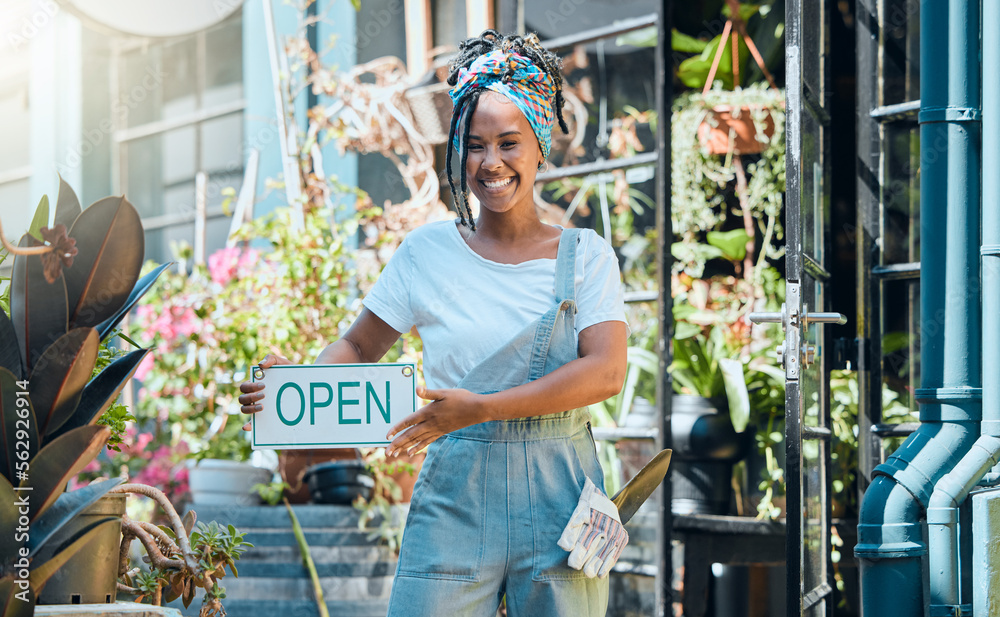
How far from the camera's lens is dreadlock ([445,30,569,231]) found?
1718 millimetres

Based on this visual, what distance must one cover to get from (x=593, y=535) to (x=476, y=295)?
1.42 feet

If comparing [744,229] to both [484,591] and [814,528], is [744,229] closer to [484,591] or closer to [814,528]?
[814,528]

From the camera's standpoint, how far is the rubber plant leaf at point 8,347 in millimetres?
1342

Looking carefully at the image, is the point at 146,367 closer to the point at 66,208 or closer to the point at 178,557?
the point at 178,557

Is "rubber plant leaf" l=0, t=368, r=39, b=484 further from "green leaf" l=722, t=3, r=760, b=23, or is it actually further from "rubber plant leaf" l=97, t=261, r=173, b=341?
"green leaf" l=722, t=3, r=760, b=23

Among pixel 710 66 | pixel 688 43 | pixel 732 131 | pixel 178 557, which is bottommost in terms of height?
pixel 178 557

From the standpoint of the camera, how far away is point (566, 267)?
Answer: 1714 mm

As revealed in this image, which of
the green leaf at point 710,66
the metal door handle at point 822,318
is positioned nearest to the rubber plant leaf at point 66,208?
the metal door handle at point 822,318

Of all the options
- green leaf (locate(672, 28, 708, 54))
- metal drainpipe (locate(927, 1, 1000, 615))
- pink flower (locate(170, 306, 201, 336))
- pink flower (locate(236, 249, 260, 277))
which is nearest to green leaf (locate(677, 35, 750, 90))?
green leaf (locate(672, 28, 708, 54))

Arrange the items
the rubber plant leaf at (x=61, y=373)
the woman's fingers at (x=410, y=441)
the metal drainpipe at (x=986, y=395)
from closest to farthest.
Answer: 1. the rubber plant leaf at (x=61, y=373)
2. the woman's fingers at (x=410, y=441)
3. the metal drainpipe at (x=986, y=395)

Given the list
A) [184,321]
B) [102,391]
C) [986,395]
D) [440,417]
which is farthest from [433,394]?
[184,321]

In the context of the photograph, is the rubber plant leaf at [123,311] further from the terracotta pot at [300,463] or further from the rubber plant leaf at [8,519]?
the terracotta pot at [300,463]

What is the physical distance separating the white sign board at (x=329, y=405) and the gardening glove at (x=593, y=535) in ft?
1.01

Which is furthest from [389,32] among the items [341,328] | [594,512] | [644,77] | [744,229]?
[594,512]
